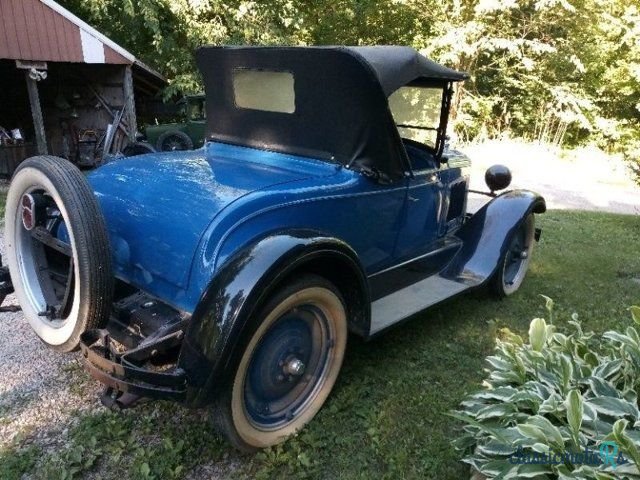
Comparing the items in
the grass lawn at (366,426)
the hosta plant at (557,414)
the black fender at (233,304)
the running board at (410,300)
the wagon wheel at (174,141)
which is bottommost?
the wagon wheel at (174,141)

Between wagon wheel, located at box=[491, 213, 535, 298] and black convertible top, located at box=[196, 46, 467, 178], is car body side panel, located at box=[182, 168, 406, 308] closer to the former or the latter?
black convertible top, located at box=[196, 46, 467, 178]

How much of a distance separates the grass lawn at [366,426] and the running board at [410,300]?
1.17ft

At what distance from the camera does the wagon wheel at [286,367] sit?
2.32 metres

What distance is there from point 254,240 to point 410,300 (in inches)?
54.2

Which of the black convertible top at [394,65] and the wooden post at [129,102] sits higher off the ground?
the black convertible top at [394,65]

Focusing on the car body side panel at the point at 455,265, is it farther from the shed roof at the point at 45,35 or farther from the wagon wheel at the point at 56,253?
the shed roof at the point at 45,35

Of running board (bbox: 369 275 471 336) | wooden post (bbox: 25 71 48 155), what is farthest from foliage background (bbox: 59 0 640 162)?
running board (bbox: 369 275 471 336)

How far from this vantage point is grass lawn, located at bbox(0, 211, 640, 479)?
241 centimetres

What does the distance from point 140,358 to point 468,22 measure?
1500 cm

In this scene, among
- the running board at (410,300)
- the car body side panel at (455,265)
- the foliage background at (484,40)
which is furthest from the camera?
the foliage background at (484,40)

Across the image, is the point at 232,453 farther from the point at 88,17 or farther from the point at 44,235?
the point at 88,17

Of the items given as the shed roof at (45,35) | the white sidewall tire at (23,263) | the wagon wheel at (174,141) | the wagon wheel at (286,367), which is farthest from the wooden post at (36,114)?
the wagon wheel at (286,367)

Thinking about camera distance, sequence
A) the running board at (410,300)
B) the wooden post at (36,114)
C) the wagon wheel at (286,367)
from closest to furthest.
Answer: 1. the wagon wheel at (286,367)
2. the running board at (410,300)
3. the wooden post at (36,114)

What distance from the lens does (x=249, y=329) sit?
2.20m
